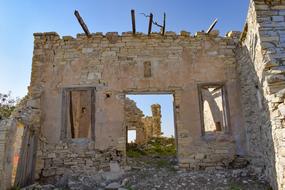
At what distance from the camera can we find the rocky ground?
5.57 meters

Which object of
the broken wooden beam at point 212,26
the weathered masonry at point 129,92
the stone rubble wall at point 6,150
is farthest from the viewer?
the broken wooden beam at point 212,26

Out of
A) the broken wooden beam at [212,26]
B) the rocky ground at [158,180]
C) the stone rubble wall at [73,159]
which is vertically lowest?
the rocky ground at [158,180]

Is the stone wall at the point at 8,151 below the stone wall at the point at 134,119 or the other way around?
below

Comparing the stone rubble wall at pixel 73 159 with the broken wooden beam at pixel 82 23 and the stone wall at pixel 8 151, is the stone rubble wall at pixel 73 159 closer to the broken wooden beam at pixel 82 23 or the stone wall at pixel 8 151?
the stone wall at pixel 8 151

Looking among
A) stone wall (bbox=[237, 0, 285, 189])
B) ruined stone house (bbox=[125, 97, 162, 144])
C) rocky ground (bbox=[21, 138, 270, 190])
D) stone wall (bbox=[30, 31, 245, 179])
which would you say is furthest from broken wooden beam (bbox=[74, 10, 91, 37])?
ruined stone house (bbox=[125, 97, 162, 144])

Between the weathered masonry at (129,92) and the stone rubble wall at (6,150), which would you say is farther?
the weathered masonry at (129,92)

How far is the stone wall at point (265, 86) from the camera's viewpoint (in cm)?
471

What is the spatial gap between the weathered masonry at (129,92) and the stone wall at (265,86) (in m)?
0.07

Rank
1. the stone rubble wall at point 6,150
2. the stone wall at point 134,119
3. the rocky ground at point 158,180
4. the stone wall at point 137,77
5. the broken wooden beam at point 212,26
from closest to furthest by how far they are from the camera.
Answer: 1. the stone rubble wall at point 6,150
2. the rocky ground at point 158,180
3. the stone wall at point 137,77
4. the broken wooden beam at point 212,26
5. the stone wall at point 134,119

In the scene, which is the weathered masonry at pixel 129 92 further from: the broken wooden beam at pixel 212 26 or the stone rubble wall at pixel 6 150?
the stone rubble wall at pixel 6 150

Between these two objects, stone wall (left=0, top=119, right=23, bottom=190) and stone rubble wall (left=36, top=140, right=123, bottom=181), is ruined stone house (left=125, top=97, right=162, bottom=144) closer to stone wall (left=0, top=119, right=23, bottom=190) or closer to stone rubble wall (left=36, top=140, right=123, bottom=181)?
stone rubble wall (left=36, top=140, right=123, bottom=181)

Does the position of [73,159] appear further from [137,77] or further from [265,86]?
[265,86]

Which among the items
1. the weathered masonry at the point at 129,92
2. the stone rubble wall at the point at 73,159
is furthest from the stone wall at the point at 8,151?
A: the stone rubble wall at the point at 73,159

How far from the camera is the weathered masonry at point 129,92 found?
22.0ft
